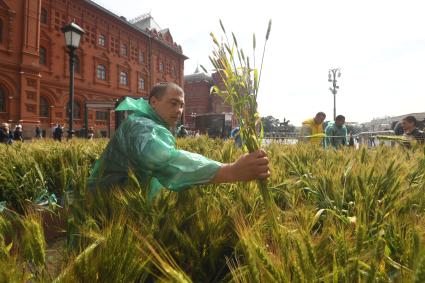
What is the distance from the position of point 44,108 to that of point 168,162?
24.0m

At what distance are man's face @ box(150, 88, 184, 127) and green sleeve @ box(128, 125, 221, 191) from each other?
1.20 ft

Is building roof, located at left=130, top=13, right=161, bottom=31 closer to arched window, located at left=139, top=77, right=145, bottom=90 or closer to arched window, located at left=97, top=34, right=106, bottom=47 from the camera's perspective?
arched window, located at left=139, top=77, right=145, bottom=90

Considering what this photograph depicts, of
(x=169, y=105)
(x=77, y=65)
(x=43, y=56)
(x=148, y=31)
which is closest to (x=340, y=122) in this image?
(x=169, y=105)

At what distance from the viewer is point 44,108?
70.5 feet

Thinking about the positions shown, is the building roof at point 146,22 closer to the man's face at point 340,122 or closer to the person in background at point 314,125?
the person in background at point 314,125

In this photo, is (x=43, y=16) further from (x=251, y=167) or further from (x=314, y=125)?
(x=251, y=167)

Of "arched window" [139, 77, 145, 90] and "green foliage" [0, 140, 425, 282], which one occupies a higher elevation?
"arched window" [139, 77, 145, 90]

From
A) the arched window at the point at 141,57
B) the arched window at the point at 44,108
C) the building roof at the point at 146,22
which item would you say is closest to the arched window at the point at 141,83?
the arched window at the point at 141,57

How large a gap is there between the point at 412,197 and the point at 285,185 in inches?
20.4

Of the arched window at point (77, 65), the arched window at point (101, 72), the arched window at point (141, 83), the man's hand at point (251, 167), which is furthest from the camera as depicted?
the arched window at point (141, 83)

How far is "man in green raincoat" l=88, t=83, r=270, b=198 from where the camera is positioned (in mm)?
1072

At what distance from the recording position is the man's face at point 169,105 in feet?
5.82

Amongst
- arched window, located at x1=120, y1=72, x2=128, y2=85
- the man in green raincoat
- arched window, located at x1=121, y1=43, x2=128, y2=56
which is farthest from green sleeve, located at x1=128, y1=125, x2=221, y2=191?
arched window, located at x1=121, y1=43, x2=128, y2=56

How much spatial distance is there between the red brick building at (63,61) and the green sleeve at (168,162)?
1384cm
